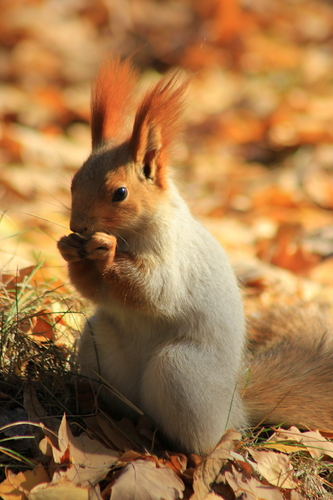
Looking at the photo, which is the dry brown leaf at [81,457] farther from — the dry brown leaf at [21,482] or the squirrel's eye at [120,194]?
the squirrel's eye at [120,194]

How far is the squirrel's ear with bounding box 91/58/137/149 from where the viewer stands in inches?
78.7

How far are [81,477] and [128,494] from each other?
0.48ft

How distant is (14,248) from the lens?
3.15 metres

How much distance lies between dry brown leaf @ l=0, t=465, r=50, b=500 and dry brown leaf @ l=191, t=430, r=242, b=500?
43cm

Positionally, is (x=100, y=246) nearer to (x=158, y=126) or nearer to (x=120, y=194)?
(x=120, y=194)

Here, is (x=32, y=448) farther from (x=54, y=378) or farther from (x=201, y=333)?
(x=201, y=333)

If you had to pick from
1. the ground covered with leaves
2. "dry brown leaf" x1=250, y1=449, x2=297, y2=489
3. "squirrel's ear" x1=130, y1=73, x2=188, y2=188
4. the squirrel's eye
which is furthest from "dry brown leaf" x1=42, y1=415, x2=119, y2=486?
"squirrel's ear" x1=130, y1=73, x2=188, y2=188

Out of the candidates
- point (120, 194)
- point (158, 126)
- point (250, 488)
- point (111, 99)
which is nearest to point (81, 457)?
point (250, 488)

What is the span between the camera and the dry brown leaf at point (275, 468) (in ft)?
6.07

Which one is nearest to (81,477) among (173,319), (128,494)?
(128,494)

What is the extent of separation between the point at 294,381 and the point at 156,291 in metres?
0.69

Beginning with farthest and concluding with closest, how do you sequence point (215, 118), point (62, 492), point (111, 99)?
1. point (215, 118)
2. point (111, 99)
3. point (62, 492)

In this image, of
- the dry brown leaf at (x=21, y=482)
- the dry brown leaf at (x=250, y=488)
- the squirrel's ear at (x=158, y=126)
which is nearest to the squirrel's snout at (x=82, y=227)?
the squirrel's ear at (x=158, y=126)

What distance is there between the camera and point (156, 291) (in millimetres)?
1910
